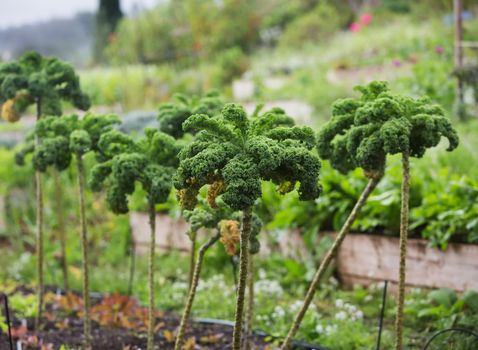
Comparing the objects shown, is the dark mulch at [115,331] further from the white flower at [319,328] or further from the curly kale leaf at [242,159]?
the curly kale leaf at [242,159]

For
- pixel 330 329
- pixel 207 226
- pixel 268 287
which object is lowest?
pixel 330 329

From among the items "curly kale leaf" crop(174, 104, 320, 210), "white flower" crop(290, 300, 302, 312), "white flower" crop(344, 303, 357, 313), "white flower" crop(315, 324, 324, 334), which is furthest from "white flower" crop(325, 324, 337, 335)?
"curly kale leaf" crop(174, 104, 320, 210)

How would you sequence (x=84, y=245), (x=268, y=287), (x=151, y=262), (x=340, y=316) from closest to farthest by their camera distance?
(x=151, y=262) → (x=84, y=245) → (x=340, y=316) → (x=268, y=287)

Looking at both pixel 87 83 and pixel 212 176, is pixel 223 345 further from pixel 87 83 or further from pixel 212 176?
pixel 87 83

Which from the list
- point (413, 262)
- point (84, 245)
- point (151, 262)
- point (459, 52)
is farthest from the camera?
point (459, 52)

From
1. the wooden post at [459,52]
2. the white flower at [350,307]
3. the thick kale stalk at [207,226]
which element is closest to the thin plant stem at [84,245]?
the thick kale stalk at [207,226]

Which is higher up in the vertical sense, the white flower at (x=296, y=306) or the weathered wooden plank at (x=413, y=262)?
the weathered wooden plank at (x=413, y=262)

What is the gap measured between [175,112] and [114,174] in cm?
66

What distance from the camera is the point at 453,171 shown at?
539 cm

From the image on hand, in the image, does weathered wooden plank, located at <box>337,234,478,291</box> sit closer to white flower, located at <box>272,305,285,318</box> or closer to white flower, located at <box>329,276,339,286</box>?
white flower, located at <box>329,276,339,286</box>

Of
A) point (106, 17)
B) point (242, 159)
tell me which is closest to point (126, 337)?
point (242, 159)

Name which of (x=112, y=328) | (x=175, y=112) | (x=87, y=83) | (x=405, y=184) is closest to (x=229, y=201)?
(x=405, y=184)

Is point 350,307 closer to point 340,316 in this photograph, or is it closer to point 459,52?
point 340,316

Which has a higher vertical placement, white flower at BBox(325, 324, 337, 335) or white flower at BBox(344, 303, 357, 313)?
white flower at BBox(344, 303, 357, 313)
